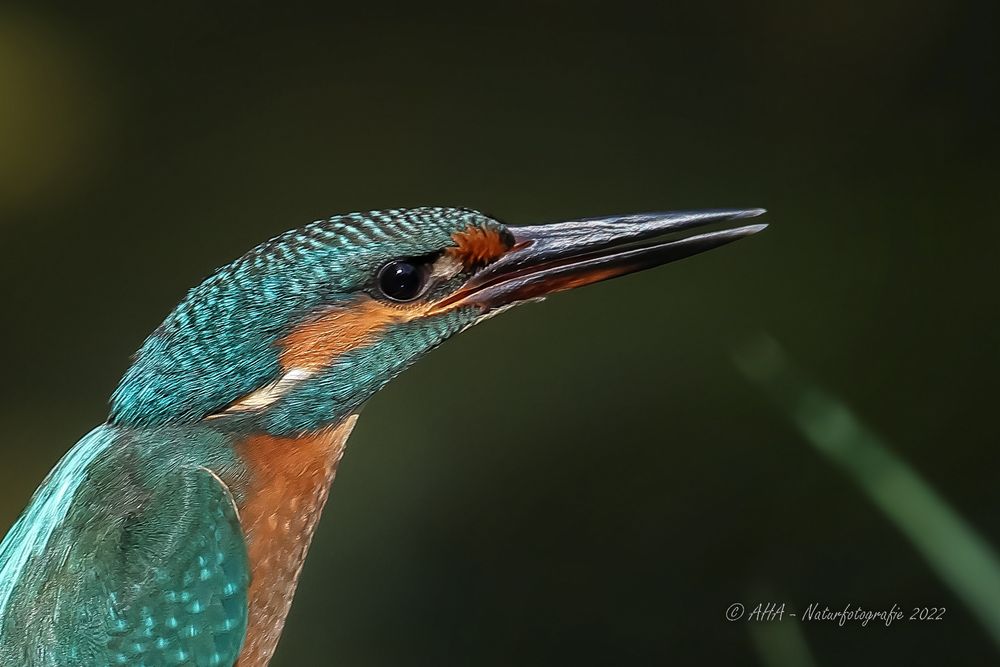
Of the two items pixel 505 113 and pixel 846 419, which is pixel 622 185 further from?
pixel 846 419

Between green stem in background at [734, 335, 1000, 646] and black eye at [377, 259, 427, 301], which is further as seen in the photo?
green stem in background at [734, 335, 1000, 646]

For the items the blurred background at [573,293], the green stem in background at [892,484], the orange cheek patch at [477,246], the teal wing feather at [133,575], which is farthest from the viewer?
the blurred background at [573,293]

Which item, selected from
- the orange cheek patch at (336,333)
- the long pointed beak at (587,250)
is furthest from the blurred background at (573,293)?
the orange cheek patch at (336,333)

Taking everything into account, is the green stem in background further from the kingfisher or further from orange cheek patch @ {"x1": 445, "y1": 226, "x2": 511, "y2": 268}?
orange cheek patch @ {"x1": 445, "y1": 226, "x2": 511, "y2": 268}

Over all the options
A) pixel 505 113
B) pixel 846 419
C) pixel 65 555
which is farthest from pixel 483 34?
pixel 65 555

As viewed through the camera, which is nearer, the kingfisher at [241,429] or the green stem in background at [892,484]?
the kingfisher at [241,429]

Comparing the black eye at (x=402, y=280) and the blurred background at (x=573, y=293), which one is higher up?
Answer: the black eye at (x=402, y=280)

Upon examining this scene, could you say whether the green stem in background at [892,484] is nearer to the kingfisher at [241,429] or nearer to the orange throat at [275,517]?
the kingfisher at [241,429]

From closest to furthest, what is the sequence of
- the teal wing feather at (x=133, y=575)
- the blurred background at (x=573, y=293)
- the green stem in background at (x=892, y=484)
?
the teal wing feather at (x=133, y=575), the green stem in background at (x=892, y=484), the blurred background at (x=573, y=293)

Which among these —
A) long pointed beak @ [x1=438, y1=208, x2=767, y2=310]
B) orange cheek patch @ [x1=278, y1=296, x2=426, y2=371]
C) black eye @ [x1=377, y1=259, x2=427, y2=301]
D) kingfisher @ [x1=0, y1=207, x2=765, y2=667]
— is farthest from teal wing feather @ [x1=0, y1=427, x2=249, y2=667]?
long pointed beak @ [x1=438, y1=208, x2=767, y2=310]
